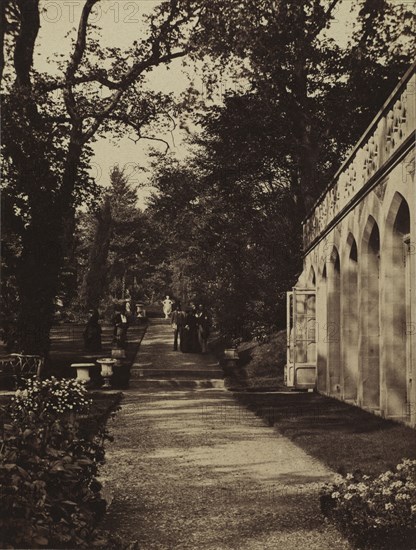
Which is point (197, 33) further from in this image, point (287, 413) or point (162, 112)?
point (287, 413)

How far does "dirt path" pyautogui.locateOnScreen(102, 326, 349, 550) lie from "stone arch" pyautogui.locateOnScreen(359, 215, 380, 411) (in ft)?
6.84

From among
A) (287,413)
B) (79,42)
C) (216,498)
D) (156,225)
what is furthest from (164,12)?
(156,225)

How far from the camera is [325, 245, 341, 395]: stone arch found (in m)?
17.9

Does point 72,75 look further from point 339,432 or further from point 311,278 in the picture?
point 339,432

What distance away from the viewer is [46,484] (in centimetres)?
559

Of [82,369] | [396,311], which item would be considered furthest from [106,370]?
[396,311]

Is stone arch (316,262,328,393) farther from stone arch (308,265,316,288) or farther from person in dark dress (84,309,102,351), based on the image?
person in dark dress (84,309,102,351)

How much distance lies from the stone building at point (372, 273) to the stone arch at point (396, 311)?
15mm

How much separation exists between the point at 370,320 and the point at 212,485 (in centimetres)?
660

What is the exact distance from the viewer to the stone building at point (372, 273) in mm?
11453

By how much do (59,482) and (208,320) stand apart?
997 inches

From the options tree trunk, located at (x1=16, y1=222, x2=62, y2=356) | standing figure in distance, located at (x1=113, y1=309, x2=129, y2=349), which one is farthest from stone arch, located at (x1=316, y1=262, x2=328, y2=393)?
standing figure in distance, located at (x1=113, y1=309, x2=129, y2=349)

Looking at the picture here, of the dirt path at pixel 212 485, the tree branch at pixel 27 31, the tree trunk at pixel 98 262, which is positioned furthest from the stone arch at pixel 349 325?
the tree trunk at pixel 98 262

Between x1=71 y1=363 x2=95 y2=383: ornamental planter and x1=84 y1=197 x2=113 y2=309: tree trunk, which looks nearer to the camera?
x1=71 y1=363 x2=95 y2=383: ornamental planter
